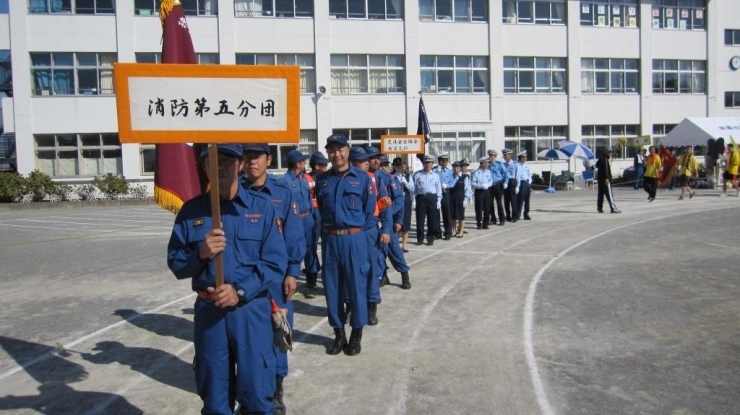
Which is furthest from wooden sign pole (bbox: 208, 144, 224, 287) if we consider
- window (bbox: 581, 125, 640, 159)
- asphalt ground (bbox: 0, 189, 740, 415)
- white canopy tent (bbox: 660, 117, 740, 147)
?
window (bbox: 581, 125, 640, 159)

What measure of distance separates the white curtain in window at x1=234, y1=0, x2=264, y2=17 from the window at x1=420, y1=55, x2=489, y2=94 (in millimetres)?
9501

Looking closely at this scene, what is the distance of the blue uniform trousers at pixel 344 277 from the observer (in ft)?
20.5

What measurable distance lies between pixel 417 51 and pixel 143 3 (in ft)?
48.8

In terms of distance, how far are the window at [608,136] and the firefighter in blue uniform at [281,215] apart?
117 feet

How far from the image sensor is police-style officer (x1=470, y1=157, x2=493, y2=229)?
16355 mm

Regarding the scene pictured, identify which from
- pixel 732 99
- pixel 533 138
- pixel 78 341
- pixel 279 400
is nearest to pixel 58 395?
pixel 78 341

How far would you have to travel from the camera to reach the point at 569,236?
14523 mm

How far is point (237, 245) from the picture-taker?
3703 millimetres

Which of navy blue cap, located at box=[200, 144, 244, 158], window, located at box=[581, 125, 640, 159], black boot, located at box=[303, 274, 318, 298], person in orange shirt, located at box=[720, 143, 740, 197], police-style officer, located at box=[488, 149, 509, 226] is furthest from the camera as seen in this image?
window, located at box=[581, 125, 640, 159]

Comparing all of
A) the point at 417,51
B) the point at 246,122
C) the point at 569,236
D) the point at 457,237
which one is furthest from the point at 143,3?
the point at 246,122

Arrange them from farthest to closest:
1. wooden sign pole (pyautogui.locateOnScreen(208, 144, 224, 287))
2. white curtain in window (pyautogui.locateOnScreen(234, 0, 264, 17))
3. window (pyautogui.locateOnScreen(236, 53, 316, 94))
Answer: window (pyautogui.locateOnScreen(236, 53, 316, 94)) < white curtain in window (pyautogui.locateOnScreen(234, 0, 264, 17)) < wooden sign pole (pyautogui.locateOnScreen(208, 144, 224, 287))

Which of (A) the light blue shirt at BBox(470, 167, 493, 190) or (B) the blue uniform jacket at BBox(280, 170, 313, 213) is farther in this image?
(A) the light blue shirt at BBox(470, 167, 493, 190)

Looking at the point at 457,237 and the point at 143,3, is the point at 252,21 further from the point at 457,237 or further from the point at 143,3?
the point at 457,237

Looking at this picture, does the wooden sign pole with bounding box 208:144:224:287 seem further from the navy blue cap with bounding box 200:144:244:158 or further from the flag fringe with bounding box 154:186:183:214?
the flag fringe with bounding box 154:186:183:214
